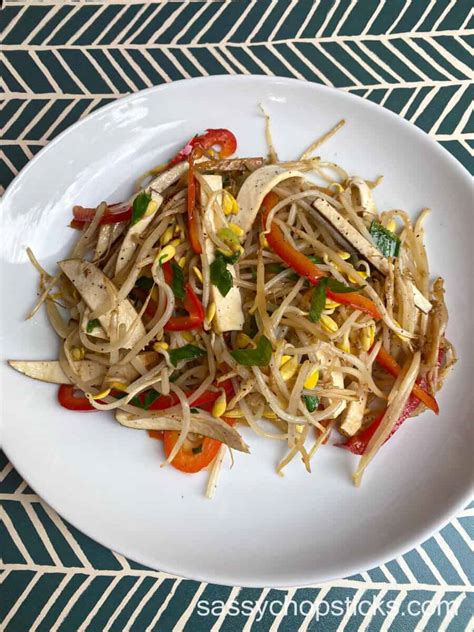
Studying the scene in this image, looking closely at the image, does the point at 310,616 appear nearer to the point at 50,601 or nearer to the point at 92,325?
the point at 50,601

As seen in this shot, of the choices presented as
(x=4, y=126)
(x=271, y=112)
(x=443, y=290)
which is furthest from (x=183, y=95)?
(x=443, y=290)

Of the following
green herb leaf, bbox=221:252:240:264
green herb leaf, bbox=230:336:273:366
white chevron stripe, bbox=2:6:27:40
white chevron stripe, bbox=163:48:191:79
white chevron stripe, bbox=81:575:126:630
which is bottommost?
white chevron stripe, bbox=81:575:126:630

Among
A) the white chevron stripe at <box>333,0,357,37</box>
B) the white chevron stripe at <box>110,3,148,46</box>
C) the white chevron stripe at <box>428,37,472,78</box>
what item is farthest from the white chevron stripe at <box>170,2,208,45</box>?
the white chevron stripe at <box>428,37,472,78</box>

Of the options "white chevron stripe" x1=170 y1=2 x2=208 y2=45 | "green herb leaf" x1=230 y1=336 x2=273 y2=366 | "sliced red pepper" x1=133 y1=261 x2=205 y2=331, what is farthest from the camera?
"white chevron stripe" x1=170 y1=2 x2=208 y2=45

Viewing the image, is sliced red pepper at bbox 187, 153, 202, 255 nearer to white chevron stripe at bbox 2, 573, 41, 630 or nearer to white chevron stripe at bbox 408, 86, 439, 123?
white chevron stripe at bbox 408, 86, 439, 123

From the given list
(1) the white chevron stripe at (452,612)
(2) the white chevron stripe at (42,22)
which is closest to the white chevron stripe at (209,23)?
(2) the white chevron stripe at (42,22)

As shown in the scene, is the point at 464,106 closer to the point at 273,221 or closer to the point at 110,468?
the point at 273,221
